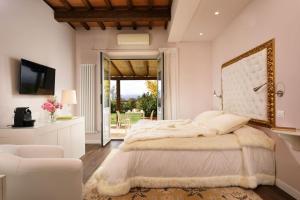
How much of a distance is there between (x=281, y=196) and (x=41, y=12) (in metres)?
4.69

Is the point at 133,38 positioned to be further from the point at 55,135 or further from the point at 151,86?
the point at 151,86

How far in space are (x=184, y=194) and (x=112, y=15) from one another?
389 cm

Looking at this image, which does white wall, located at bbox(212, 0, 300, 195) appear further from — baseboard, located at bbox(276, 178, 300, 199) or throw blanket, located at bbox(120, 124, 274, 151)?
throw blanket, located at bbox(120, 124, 274, 151)

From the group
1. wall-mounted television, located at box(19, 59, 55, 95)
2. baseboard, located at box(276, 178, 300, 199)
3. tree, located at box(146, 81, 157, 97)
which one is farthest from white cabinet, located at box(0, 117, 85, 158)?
tree, located at box(146, 81, 157, 97)

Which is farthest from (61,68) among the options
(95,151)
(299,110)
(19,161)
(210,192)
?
(299,110)

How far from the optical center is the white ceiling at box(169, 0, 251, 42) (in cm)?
349

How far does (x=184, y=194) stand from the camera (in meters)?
2.58

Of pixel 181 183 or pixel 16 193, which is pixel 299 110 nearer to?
pixel 181 183

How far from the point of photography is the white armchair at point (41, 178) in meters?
1.76

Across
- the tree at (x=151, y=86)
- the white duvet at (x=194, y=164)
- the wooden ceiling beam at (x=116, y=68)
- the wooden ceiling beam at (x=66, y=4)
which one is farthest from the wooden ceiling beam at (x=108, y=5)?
the tree at (x=151, y=86)

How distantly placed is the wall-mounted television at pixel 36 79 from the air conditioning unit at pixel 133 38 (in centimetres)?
196

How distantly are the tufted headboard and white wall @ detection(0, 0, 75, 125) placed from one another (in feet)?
11.2

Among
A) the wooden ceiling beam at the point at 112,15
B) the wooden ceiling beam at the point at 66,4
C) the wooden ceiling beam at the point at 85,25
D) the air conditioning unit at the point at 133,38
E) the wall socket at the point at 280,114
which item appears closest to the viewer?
the wall socket at the point at 280,114

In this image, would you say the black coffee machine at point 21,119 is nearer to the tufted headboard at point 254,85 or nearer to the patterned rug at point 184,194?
the patterned rug at point 184,194
